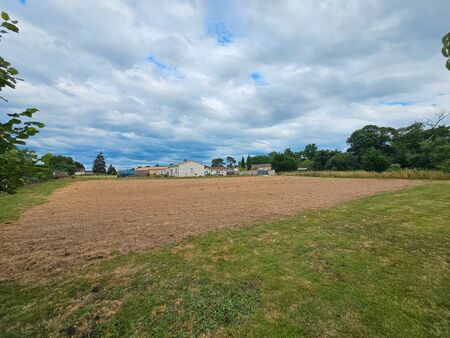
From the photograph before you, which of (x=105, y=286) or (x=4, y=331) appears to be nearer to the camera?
(x=4, y=331)

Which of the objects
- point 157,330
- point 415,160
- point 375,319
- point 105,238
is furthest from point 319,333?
point 415,160

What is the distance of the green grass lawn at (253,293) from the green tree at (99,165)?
352ft

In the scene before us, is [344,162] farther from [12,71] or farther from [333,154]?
[12,71]

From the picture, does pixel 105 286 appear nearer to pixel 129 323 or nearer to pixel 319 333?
pixel 129 323

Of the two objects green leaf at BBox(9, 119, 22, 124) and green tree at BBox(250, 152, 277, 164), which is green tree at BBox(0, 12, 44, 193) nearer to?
green leaf at BBox(9, 119, 22, 124)

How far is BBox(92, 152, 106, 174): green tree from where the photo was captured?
319ft

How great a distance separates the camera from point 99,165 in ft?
320

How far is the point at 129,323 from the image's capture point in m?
2.41

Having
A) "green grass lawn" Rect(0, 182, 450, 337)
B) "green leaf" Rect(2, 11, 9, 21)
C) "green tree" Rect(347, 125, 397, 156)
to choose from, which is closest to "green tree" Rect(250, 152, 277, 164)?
"green tree" Rect(347, 125, 397, 156)

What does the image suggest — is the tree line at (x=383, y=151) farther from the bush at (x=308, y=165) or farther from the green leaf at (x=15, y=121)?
the green leaf at (x=15, y=121)

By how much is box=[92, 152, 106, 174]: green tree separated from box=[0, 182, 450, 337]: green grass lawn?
107153 millimetres

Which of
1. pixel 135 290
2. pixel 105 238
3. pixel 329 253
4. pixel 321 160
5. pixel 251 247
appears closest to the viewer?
pixel 135 290

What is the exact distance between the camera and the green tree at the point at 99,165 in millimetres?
97375

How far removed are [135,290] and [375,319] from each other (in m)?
2.98
